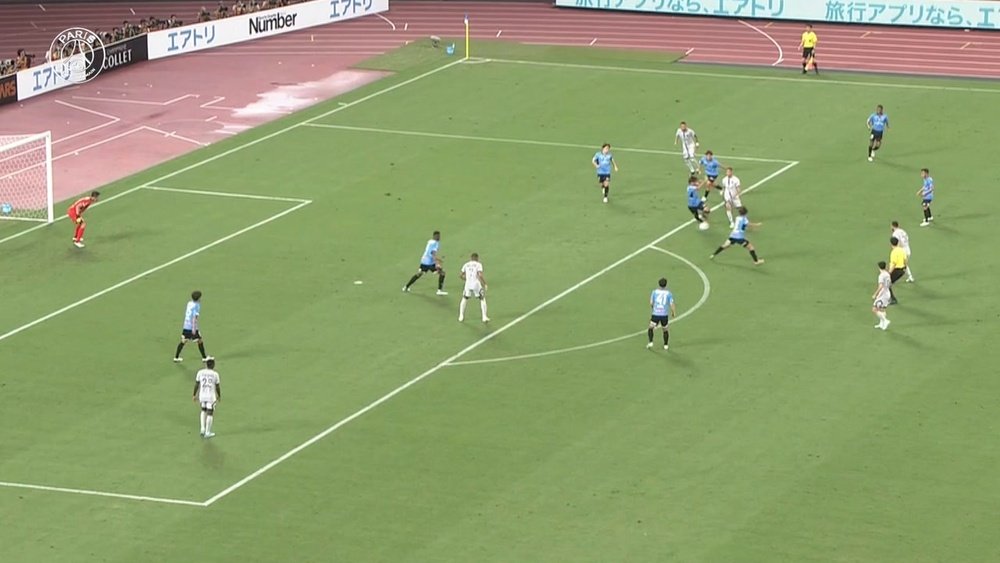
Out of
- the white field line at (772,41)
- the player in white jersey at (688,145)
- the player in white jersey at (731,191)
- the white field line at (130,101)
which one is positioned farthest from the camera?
the white field line at (772,41)

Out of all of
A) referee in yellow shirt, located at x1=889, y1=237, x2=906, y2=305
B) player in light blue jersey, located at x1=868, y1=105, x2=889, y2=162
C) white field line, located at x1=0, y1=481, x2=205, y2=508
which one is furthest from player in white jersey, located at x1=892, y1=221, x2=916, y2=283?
white field line, located at x1=0, y1=481, x2=205, y2=508

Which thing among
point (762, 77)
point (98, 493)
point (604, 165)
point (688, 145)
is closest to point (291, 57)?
point (762, 77)

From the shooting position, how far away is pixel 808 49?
227 feet

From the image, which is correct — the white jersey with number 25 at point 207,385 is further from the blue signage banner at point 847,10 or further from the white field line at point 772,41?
the blue signage banner at point 847,10

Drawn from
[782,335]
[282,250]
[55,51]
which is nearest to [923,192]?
[782,335]

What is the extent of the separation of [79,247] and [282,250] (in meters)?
5.41

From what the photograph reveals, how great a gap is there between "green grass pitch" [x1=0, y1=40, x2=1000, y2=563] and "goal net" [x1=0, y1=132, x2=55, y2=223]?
2.05 m

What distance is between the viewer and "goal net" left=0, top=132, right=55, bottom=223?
54.8 m

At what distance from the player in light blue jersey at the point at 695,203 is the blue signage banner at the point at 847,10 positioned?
92.0ft

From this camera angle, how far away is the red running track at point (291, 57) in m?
64.5

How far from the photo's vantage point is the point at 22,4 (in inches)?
3381

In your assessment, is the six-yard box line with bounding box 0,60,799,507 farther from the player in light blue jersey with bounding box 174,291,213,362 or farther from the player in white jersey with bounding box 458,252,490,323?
the player in light blue jersey with bounding box 174,291,213,362

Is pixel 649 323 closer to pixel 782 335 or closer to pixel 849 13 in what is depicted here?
pixel 782 335

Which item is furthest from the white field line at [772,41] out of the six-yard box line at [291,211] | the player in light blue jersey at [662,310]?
the player in light blue jersey at [662,310]
